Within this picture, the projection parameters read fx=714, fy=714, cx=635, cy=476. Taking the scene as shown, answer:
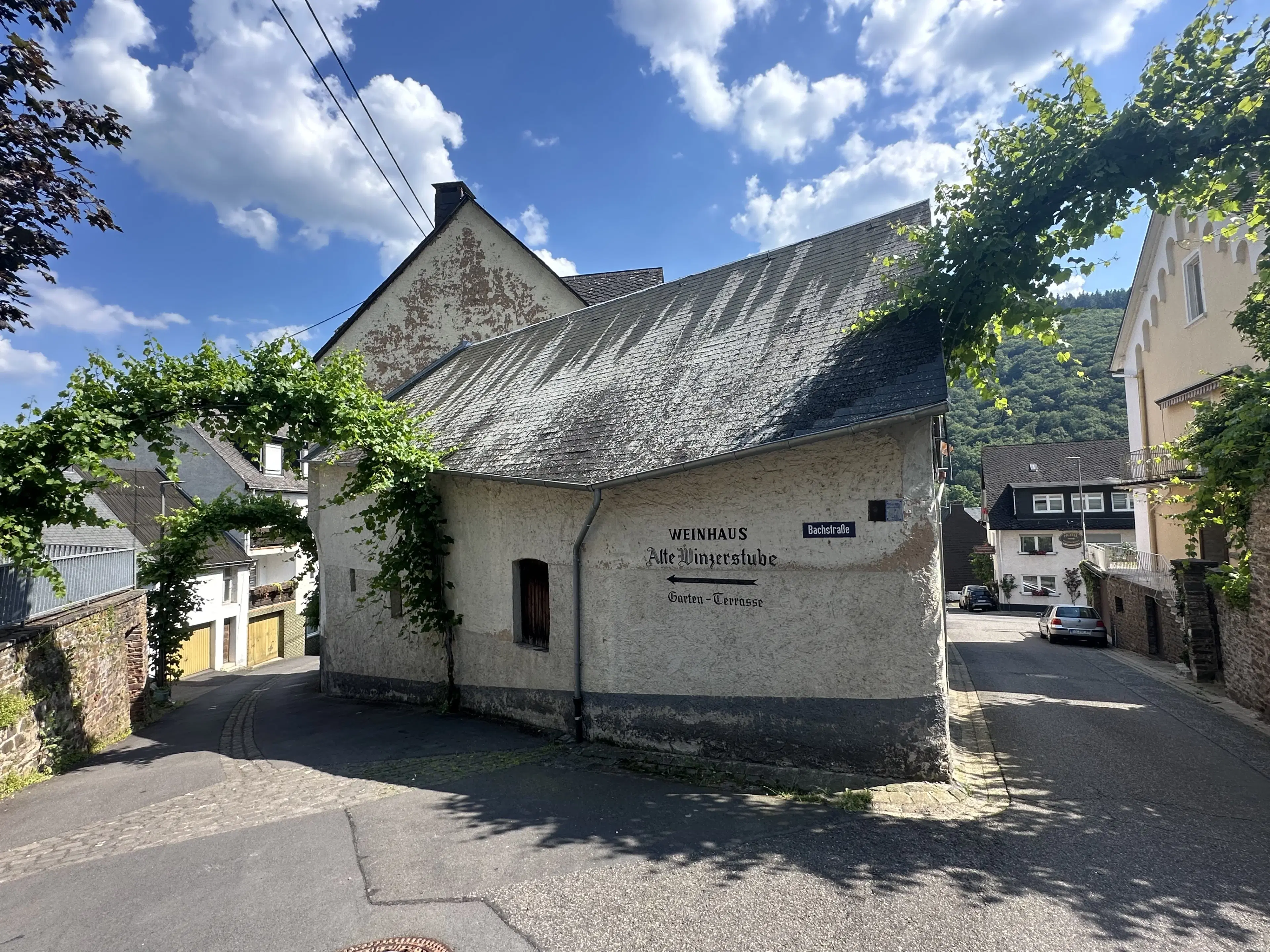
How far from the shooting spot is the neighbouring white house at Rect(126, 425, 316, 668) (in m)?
29.8

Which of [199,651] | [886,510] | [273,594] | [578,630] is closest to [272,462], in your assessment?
[273,594]

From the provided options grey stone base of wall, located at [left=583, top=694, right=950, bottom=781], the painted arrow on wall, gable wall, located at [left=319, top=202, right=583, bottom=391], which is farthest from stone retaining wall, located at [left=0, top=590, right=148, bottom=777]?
gable wall, located at [left=319, top=202, right=583, bottom=391]

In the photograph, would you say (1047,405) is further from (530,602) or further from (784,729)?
(784,729)

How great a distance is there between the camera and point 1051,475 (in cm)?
4262

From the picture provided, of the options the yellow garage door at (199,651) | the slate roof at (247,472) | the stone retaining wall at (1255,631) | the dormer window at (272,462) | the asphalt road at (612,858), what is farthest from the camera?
the dormer window at (272,462)

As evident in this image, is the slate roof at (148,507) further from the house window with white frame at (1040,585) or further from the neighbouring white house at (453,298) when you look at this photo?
the house window with white frame at (1040,585)

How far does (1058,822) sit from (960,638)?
66.9ft

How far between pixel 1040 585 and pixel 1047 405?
34.4 metres

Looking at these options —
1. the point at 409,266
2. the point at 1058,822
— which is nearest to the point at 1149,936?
the point at 1058,822

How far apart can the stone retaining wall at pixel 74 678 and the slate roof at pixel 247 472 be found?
726 inches

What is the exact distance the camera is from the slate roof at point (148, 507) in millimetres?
24594

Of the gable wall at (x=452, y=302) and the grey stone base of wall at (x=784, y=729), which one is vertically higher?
the gable wall at (x=452, y=302)

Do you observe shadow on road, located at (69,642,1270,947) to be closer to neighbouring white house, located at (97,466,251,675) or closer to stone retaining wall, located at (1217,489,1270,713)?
stone retaining wall, located at (1217,489,1270,713)

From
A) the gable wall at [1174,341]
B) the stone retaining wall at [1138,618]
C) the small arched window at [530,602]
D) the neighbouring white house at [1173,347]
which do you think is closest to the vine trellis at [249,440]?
the small arched window at [530,602]
